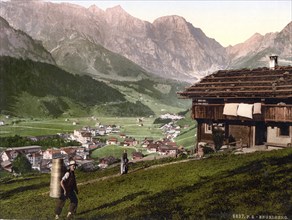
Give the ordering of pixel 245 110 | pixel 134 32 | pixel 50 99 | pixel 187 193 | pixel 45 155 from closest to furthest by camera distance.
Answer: pixel 187 193 → pixel 45 155 → pixel 245 110 → pixel 50 99 → pixel 134 32

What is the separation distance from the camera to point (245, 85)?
29.3m

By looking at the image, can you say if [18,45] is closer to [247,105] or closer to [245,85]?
[245,85]

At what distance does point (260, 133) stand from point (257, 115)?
1.67 metres

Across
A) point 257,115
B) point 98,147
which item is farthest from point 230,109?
point 98,147

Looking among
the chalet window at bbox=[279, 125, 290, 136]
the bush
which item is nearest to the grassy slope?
the chalet window at bbox=[279, 125, 290, 136]

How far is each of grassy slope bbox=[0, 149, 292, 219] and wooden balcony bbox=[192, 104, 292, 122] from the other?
4.56 m

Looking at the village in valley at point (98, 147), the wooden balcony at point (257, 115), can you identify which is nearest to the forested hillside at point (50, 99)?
the village in valley at point (98, 147)

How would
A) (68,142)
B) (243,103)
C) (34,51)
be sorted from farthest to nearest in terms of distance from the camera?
(34,51)
(243,103)
(68,142)

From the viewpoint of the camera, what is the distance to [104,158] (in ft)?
90.5

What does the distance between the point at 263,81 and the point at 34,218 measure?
1923 centimetres

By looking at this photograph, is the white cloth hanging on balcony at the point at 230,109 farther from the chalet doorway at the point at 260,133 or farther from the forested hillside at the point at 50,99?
the forested hillside at the point at 50,99

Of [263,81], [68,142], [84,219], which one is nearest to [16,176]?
[68,142]

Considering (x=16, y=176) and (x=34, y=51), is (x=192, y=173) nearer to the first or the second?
(x=16, y=176)

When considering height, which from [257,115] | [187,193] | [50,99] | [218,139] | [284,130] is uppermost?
[50,99]
